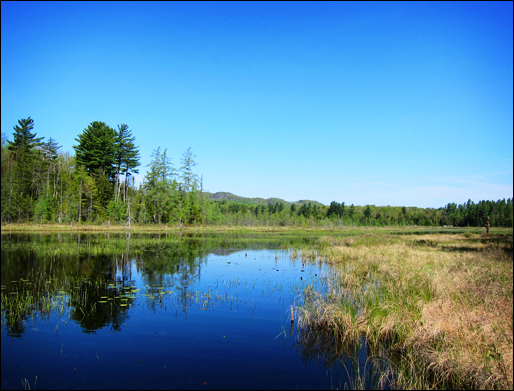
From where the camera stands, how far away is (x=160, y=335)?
8.84m

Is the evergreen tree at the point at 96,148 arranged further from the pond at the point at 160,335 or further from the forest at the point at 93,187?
the pond at the point at 160,335

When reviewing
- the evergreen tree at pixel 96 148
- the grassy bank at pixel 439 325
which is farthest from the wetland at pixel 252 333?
the evergreen tree at pixel 96 148

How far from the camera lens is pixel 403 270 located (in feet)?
49.9

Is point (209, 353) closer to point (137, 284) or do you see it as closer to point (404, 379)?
point (404, 379)

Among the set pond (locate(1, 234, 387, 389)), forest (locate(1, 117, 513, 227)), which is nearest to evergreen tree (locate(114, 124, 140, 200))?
forest (locate(1, 117, 513, 227))

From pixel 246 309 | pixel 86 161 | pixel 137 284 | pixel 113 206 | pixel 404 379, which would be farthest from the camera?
pixel 86 161

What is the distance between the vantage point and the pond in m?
6.62

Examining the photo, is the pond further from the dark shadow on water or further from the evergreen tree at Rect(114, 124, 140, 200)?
→ the evergreen tree at Rect(114, 124, 140, 200)

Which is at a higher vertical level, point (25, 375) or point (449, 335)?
point (449, 335)

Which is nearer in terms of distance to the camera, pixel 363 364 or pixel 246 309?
pixel 363 364

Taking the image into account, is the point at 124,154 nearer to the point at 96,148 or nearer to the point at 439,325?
the point at 96,148

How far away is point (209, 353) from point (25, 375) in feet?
12.4

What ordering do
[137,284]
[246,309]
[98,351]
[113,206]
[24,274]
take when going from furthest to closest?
[113,206]
[24,274]
[137,284]
[246,309]
[98,351]

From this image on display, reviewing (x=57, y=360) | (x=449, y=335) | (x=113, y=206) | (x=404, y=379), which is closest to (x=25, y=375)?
(x=57, y=360)
